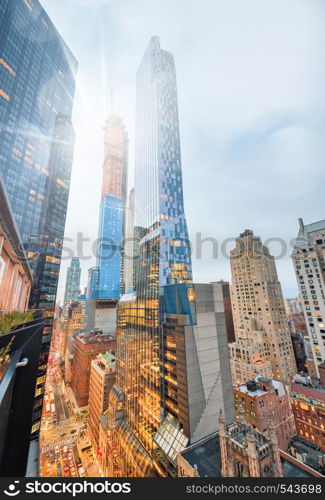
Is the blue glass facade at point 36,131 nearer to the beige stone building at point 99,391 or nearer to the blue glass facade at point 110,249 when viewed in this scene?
the beige stone building at point 99,391

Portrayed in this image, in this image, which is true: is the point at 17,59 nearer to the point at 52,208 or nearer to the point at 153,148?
the point at 52,208

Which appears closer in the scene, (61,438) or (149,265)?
(149,265)

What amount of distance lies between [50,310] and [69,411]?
138ft

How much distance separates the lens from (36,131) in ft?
225

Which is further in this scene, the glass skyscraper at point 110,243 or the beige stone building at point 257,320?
the glass skyscraper at point 110,243

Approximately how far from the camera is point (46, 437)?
5312 centimetres

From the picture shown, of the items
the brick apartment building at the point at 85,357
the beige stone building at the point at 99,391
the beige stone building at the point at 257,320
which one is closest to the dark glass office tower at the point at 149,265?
the beige stone building at the point at 99,391

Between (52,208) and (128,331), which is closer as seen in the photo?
(128,331)

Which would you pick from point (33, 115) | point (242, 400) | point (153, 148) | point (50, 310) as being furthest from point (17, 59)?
point (242, 400)
